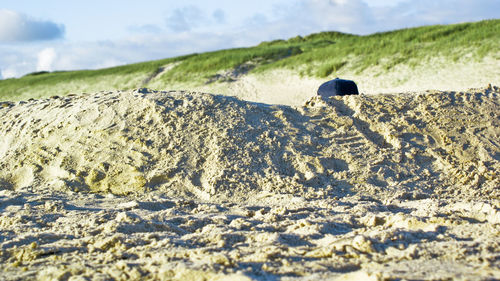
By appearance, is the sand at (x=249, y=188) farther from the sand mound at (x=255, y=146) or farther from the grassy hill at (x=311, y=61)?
the grassy hill at (x=311, y=61)

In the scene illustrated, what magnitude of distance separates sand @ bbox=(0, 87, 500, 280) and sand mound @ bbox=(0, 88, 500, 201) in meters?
0.02

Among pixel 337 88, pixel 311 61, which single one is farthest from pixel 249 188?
pixel 311 61

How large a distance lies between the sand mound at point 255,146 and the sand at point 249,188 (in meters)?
0.02

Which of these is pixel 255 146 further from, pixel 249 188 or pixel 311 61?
pixel 311 61

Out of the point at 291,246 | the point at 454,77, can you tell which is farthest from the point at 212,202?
the point at 454,77

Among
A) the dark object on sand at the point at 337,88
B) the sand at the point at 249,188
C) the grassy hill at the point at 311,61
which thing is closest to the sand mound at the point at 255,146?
the sand at the point at 249,188

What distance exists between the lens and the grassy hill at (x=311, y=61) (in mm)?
15742

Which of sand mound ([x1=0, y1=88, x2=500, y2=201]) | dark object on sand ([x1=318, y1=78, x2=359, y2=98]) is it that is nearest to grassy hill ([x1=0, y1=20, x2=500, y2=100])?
dark object on sand ([x1=318, y1=78, x2=359, y2=98])

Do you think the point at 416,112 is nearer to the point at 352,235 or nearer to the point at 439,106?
the point at 439,106

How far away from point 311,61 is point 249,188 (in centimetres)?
1469

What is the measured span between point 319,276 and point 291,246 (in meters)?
0.54

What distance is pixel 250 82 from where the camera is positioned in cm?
1884

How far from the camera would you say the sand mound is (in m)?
5.11

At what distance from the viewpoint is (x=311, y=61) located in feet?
62.6
